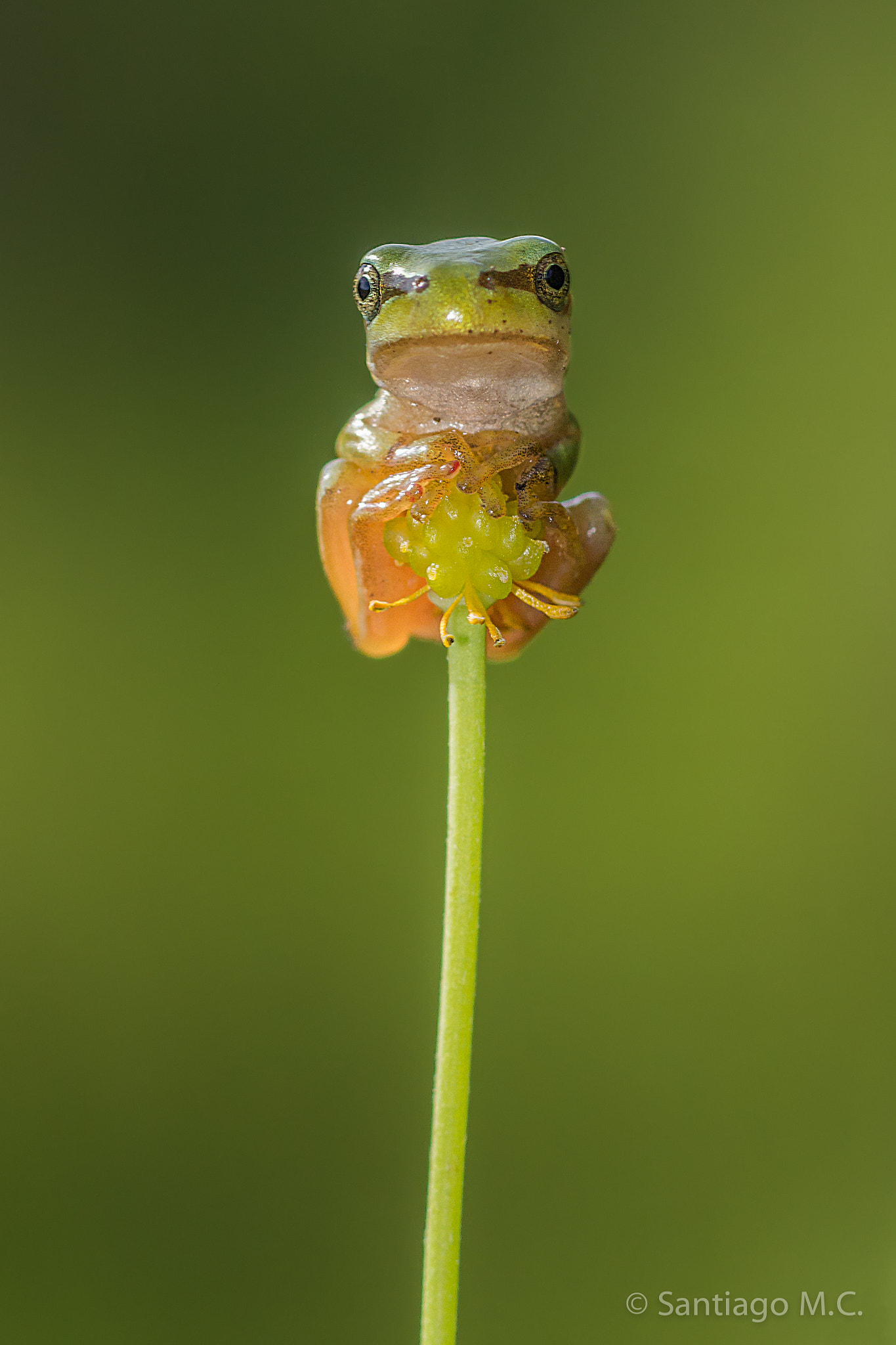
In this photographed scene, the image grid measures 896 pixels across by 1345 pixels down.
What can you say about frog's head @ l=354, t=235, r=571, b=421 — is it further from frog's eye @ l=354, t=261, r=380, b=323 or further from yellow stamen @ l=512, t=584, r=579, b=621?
yellow stamen @ l=512, t=584, r=579, b=621

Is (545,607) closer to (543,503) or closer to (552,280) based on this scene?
(543,503)

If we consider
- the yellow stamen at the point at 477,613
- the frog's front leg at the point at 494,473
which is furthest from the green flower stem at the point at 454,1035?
the frog's front leg at the point at 494,473

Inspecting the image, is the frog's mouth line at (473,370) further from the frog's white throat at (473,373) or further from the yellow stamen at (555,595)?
the yellow stamen at (555,595)

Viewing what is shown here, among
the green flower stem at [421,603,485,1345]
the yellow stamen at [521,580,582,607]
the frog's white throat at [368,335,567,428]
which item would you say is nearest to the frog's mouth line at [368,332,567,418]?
the frog's white throat at [368,335,567,428]

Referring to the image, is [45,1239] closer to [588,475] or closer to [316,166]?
[588,475]

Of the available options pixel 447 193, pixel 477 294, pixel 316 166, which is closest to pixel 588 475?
pixel 447 193

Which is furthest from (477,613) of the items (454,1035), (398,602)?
(454,1035)
